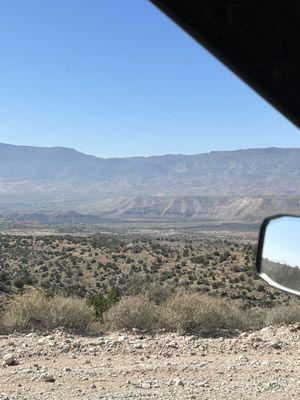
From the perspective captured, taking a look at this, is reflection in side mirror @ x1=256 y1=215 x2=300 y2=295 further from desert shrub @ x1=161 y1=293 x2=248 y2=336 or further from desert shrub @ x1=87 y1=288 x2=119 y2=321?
Answer: desert shrub @ x1=87 y1=288 x2=119 y2=321

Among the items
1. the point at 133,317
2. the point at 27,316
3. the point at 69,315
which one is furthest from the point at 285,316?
the point at 27,316

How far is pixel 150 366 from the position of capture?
9.38 m

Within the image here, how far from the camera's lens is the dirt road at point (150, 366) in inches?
321

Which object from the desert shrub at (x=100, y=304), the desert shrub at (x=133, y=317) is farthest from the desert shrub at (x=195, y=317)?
the desert shrub at (x=100, y=304)

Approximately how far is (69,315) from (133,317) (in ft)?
4.50

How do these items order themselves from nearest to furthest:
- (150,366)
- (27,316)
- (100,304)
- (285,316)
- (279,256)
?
1. (279,256)
2. (150,366)
3. (27,316)
4. (285,316)
5. (100,304)

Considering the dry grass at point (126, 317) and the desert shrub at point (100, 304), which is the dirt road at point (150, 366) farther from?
the desert shrub at point (100, 304)

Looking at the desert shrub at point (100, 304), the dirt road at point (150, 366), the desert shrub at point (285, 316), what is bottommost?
the desert shrub at point (100, 304)

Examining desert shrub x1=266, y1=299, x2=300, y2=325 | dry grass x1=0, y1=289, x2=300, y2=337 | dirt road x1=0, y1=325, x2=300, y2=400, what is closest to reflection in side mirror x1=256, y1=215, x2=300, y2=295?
dirt road x1=0, y1=325, x2=300, y2=400

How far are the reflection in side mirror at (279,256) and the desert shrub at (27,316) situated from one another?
9.87 m

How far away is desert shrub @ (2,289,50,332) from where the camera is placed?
11734 mm

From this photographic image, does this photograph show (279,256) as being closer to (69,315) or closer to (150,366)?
(150,366)

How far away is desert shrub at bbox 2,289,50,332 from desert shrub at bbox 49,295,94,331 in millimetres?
168

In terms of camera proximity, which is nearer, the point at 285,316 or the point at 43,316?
the point at 43,316
